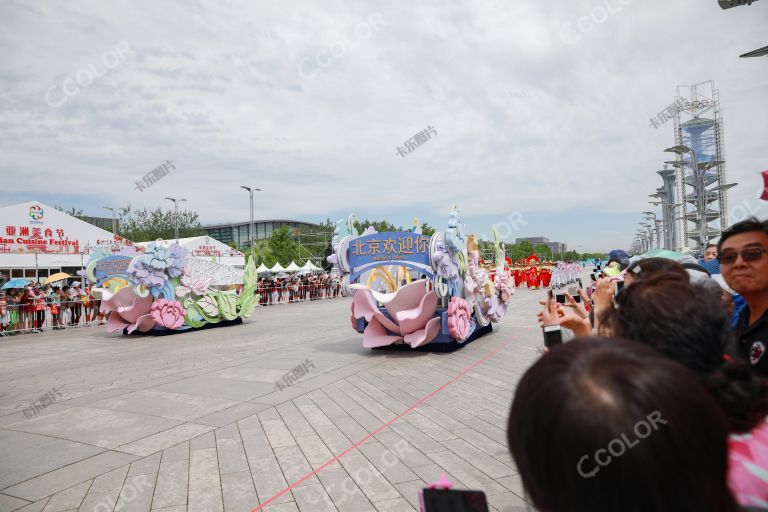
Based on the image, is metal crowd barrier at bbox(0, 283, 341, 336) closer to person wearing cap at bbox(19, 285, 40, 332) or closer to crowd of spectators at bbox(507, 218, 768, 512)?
person wearing cap at bbox(19, 285, 40, 332)

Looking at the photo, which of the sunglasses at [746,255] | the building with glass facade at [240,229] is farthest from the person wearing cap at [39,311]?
the building with glass facade at [240,229]

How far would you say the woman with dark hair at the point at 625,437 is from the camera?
2.28 ft

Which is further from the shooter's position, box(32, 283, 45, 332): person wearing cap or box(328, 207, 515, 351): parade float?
box(32, 283, 45, 332): person wearing cap

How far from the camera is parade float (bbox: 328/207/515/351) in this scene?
8.21 m

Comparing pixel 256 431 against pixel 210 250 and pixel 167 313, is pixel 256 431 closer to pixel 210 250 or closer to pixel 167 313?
pixel 167 313

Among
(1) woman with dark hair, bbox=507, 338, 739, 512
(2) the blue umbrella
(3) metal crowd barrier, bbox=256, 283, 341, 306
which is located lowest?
(3) metal crowd barrier, bbox=256, 283, 341, 306

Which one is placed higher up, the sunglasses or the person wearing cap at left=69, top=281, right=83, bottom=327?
the sunglasses

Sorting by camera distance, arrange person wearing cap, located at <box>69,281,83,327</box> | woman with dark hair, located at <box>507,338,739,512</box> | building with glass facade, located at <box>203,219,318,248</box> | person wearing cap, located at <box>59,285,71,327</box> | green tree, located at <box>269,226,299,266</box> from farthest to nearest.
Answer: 1. building with glass facade, located at <box>203,219,318,248</box>
2. green tree, located at <box>269,226,299,266</box>
3. person wearing cap, located at <box>69,281,83,327</box>
4. person wearing cap, located at <box>59,285,71,327</box>
5. woman with dark hair, located at <box>507,338,739,512</box>

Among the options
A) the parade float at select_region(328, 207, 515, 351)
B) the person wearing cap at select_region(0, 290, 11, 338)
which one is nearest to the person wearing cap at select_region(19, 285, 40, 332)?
the person wearing cap at select_region(0, 290, 11, 338)

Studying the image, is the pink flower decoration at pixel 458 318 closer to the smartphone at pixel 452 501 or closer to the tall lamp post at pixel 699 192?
the smartphone at pixel 452 501

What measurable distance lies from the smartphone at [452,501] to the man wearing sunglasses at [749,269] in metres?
1.50

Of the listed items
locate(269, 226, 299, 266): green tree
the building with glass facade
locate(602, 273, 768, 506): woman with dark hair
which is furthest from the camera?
the building with glass facade

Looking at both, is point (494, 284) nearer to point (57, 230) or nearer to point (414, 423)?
point (414, 423)

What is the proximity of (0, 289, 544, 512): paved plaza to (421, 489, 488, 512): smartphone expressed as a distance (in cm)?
218
